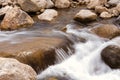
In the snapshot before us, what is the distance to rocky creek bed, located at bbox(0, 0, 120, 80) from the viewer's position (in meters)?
7.62

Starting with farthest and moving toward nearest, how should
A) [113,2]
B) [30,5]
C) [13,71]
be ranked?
[113,2] < [30,5] < [13,71]

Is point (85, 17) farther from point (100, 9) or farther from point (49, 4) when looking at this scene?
point (49, 4)

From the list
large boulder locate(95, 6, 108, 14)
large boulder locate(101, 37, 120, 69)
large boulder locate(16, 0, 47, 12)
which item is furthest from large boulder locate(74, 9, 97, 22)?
large boulder locate(101, 37, 120, 69)

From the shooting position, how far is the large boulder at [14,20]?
10758 millimetres

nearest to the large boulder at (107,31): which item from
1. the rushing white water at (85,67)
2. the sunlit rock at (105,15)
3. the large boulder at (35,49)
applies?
the rushing white water at (85,67)

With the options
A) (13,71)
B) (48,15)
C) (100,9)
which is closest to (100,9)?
(100,9)

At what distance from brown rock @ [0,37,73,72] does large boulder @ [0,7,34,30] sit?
2228mm

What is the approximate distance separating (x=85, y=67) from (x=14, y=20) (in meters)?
3.71

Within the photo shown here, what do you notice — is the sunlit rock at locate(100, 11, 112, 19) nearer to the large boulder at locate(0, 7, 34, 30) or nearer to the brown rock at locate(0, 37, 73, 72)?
the large boulder at locate(0, 7, 34, 30)

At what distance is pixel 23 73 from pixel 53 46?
2.34m

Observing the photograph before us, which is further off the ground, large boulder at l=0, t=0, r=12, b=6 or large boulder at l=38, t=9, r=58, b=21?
large boulder at l=38, t=9, r=58, b=21

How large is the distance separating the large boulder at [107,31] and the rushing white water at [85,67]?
383 millimetres

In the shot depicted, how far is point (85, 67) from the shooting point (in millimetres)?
8320

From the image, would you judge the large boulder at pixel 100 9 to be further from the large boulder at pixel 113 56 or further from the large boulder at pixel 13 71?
the large boulder at pixel 13 71
